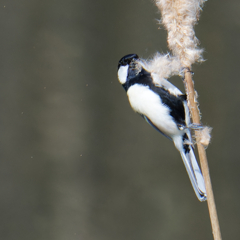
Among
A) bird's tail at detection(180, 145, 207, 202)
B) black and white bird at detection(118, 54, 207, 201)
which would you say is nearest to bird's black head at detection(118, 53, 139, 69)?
Result: black and white bird at detection(118, 54, 207, 201)

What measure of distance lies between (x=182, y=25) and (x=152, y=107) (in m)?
0.15

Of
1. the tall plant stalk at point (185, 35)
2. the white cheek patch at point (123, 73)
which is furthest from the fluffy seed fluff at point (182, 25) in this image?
the white cheek patch at point (123, 73)

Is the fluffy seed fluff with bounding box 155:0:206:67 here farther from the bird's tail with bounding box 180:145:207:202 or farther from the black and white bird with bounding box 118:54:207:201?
the bird's tail with bounding box 180:145:207:202

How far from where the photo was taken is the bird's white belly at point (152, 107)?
509mm

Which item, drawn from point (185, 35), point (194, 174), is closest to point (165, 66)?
point (185, 35)

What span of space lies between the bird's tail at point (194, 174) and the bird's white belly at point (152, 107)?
64 mm

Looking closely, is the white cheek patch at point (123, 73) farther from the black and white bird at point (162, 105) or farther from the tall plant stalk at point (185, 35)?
the tall plant stalk at point (185, 35)

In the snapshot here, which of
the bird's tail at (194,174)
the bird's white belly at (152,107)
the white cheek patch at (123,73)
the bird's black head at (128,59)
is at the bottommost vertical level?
the bird's tail at (194,174)

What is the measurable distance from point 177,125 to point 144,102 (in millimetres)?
80

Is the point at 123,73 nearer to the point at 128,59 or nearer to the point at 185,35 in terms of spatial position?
the point at 128,59

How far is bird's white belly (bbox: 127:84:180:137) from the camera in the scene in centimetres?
51

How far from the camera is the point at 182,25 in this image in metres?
0.46

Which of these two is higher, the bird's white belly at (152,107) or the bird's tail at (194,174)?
the bird's white belly at (152,107)

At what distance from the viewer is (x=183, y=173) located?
1.22 metres
